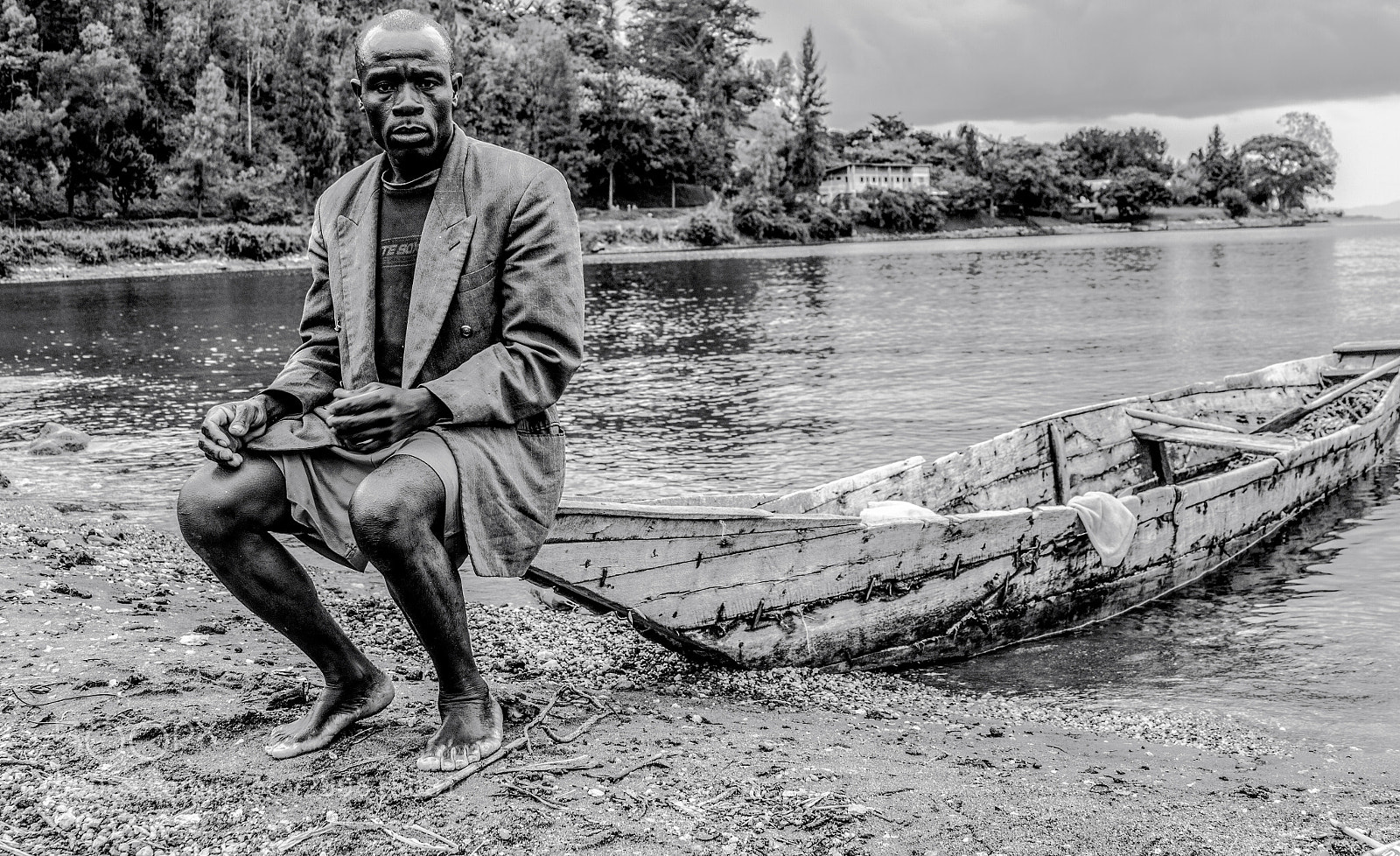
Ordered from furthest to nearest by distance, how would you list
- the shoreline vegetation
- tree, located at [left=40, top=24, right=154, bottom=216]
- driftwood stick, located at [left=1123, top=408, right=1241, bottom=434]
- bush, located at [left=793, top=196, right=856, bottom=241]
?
bush, located at [left=793, top=196, right=856, bottom=241], tree, located at [left=40, top=24, right=154, bottom=216], the shoreline vegetation, driftwood stick, located at [left=1123, top=408, right=1241, bottom=434]

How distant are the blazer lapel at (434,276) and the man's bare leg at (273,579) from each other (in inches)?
23.1

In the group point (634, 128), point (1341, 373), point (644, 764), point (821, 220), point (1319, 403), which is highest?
point (634, 128)

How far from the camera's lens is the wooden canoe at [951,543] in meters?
4.69

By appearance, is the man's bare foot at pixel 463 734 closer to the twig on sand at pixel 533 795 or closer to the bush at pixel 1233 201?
the twig on sand at pixel 533 795

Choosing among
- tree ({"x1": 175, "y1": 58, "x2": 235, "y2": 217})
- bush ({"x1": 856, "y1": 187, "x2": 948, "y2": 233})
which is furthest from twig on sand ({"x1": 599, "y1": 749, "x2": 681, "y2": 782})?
bush ({"x1": 856, "y1": 187, "x2": 948, "y2": 233})

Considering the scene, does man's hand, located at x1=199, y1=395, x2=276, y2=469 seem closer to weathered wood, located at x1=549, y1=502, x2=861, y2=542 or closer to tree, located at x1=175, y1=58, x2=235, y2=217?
weathered wood, located at x1=549, y1=502, x2=861, y2=542

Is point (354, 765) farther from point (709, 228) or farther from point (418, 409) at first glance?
point (709, 228)

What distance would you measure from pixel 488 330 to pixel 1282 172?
16982 cm

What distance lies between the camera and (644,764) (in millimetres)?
3928

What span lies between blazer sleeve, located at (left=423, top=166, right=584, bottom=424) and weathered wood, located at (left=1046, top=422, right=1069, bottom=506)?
5698 mm

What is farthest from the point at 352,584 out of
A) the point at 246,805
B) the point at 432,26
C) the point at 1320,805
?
the point at 1320,805

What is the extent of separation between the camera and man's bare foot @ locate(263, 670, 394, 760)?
383 centimetres

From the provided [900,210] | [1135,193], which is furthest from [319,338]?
[1135,193]

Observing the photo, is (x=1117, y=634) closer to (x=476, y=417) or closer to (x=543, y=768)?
(x=543, y=768)
